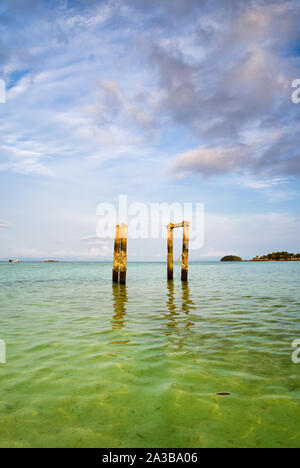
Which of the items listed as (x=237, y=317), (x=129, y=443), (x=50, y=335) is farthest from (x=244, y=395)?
(x=237, y=317)

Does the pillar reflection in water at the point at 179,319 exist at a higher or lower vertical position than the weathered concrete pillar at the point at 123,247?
lower

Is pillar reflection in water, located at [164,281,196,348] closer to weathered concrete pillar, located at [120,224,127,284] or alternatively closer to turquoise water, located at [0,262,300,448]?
turquoise water, located at [0,262,300,448]

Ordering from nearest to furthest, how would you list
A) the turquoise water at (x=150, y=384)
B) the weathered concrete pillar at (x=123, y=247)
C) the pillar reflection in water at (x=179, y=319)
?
the turquoise water at (x=150, y=384) < the pillar reflection in water at (x=179, y=319) < the weathered concrete pillar at (x=123, y=247)

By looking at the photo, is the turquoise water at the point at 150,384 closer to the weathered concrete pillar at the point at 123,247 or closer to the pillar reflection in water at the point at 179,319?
the pillar reflection in water at the point at 179,319

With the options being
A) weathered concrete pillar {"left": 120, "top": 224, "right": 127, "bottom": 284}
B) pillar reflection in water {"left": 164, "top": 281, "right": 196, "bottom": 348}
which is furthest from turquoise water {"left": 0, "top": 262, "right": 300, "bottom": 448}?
weathered concrete pillar {"left": 120, "top": 224, "right": 127, "bottom": 284}

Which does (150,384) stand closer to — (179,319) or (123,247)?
(179,319)

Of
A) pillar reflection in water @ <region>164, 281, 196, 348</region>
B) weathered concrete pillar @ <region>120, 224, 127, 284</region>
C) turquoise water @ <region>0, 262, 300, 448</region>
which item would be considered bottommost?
pillar reflection in water @ <region>164, 281, 196, 348</region>

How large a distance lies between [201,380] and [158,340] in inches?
89.0

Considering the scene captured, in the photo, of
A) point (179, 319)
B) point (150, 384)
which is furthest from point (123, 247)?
point (150, 384)

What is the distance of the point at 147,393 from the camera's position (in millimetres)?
3883

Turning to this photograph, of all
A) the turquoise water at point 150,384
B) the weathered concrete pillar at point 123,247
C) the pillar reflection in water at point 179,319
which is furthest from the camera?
the weathered concrete pillar at point 123,247

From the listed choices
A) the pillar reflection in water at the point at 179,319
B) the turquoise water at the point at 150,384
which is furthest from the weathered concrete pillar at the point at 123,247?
the turquoise water at the point at 150,384
